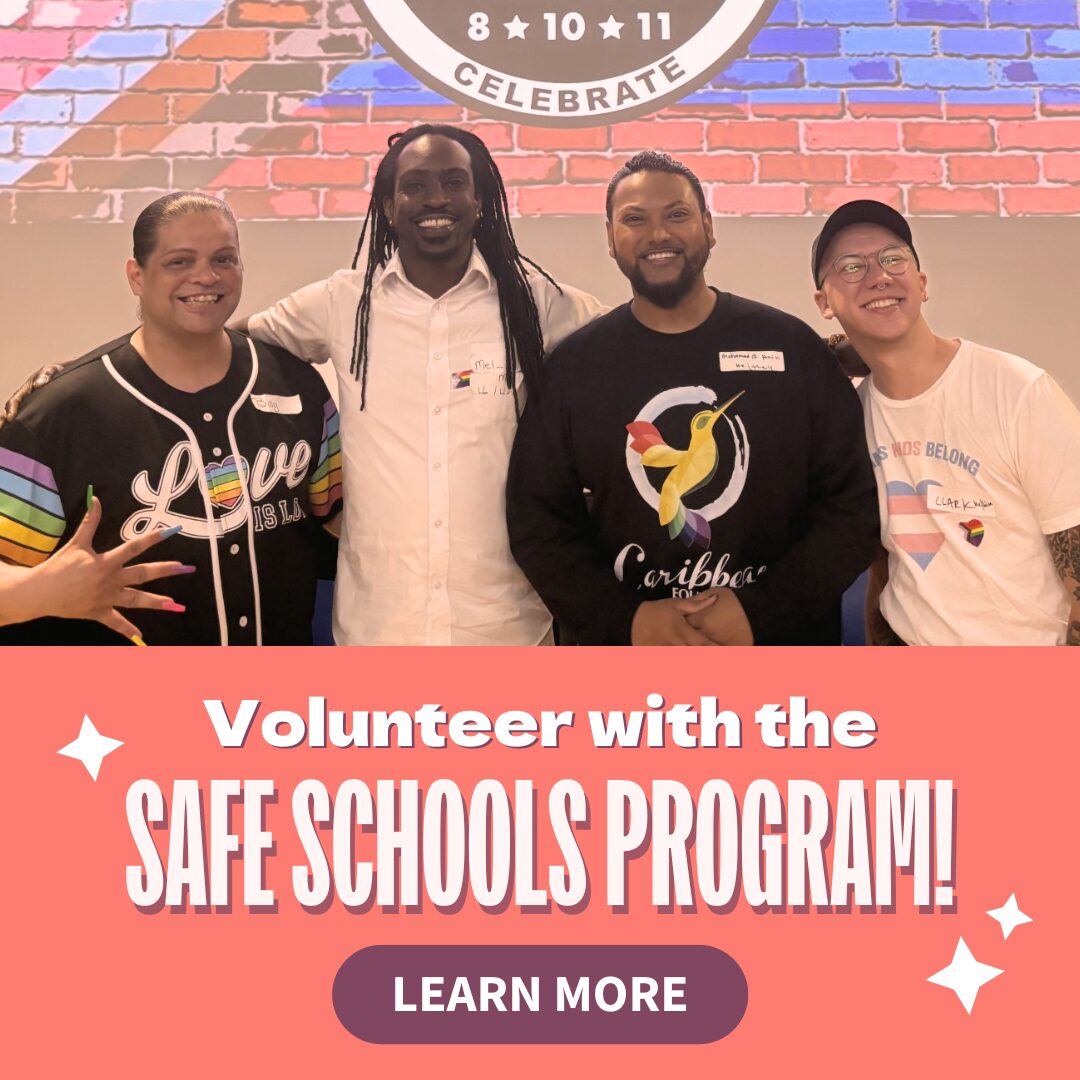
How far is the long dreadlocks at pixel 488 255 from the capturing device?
7.61 feet

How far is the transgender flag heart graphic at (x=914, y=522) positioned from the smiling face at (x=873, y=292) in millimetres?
281

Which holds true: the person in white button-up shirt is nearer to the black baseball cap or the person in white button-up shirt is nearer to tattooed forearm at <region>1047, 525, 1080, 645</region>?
the black baseball cap

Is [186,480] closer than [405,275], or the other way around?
[186,480]

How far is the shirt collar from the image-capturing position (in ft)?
7.68

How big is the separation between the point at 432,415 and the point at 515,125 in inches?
31.9

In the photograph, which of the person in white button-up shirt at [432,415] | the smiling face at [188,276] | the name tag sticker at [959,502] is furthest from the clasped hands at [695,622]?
the smiling face at [188,276]

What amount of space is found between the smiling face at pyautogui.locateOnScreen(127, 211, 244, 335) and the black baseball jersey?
10cm

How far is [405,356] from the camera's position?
231cm

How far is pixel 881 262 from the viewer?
7.48ft

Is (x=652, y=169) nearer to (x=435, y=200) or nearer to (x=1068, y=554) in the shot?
(x=435, y=200)

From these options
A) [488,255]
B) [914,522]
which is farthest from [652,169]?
[914,522]

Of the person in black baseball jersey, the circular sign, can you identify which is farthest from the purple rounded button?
the circular sign

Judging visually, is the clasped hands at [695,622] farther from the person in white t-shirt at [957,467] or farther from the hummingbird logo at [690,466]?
the person in white t-shirt at [957,467]

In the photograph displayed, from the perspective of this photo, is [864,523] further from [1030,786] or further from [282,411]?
[282,411]
